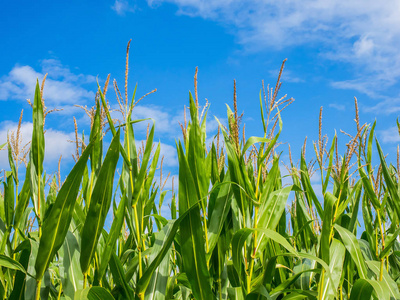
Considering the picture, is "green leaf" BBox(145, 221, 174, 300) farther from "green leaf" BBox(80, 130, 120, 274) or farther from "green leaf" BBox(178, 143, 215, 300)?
"green leaf" BBox(80, 130, 120, 274)

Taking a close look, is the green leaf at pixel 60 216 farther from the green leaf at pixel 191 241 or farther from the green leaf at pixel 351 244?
the green leaf at pixel 351 244

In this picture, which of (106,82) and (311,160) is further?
(311,160)

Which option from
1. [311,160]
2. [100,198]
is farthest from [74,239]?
[311,160]

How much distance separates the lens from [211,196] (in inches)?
84.1

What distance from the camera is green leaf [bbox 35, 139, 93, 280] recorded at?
1.47 metres

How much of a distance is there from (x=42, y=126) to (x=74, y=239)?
60 centimetres

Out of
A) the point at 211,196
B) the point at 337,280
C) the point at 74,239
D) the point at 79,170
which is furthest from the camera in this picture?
the point at 337,280

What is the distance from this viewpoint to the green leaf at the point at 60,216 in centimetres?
147

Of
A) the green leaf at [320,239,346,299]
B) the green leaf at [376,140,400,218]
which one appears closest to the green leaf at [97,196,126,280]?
the green leaf at [320,239,346,299]

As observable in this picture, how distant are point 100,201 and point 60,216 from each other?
176 millimetres

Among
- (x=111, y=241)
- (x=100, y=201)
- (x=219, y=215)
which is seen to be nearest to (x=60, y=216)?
(x=100, y=201)

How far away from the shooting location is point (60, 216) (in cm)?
149

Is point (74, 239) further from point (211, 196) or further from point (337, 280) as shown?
point (337, 280)

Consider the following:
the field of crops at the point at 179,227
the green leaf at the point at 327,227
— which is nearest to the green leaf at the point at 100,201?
the field of crops at the point at 179,227
